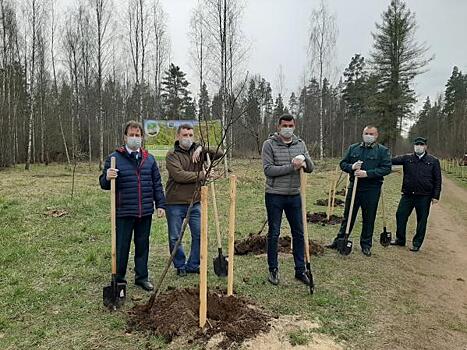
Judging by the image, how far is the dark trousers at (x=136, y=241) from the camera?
499cm

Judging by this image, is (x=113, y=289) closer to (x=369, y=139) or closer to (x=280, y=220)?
(x=280, y=220)

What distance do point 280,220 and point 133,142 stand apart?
2.10 metres

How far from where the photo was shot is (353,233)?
9203 mm

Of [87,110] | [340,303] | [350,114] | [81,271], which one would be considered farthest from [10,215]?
[350,114]

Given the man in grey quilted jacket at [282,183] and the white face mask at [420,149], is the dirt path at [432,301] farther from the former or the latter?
the white face mask at [420,149]

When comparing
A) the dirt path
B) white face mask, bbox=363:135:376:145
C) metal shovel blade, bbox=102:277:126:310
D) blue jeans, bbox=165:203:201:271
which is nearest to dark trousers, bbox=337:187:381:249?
the dirt path

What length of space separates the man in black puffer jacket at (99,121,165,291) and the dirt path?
293 cm

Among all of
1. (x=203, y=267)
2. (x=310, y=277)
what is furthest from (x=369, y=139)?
(x=203, y=267)

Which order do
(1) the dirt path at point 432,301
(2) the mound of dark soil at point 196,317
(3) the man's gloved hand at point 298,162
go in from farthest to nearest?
1. (3) the man's gloved hand at point 298,162
2. (1) the dirt path at point 432,301
3. (2) the mound of dark soil at point 196,317

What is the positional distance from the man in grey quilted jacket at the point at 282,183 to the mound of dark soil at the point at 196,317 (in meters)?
1.06

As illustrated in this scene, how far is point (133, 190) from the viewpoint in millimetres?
4918

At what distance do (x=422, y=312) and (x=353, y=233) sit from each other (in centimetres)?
430

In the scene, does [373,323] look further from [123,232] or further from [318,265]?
[123,232]

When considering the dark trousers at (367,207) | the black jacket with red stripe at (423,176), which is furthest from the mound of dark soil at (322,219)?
the dark trousers at (367,207)
